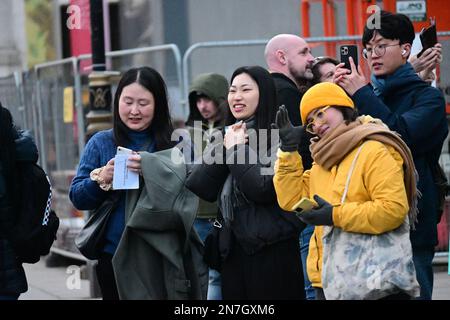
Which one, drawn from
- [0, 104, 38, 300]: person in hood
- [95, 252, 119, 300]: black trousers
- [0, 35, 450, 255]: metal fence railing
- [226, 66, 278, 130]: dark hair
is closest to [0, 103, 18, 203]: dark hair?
[0, 104, 38, 300]: person in hood

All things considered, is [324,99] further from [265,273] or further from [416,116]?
[265,273]

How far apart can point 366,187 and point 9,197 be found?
169 cm

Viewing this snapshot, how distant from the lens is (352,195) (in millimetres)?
5609

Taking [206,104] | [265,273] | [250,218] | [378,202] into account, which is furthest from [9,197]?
[206,104]

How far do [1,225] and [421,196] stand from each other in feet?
6.60

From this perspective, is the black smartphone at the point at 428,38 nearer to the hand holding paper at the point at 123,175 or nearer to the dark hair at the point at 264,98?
the dark hair at the point at 264,98

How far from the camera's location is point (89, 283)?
11000 mm

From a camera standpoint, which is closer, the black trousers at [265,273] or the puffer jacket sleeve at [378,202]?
the puffer jacket sleeve at [378,202]

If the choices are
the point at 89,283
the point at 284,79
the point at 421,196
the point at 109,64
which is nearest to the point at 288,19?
the point at 109,64

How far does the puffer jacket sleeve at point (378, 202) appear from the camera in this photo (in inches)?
216

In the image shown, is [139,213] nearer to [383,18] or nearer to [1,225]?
[1,225]

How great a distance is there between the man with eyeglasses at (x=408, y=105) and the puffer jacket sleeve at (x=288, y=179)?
1.71ft

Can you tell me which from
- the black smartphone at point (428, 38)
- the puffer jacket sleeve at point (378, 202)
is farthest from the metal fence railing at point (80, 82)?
the puffer jacket sleeve at point (378, 202)

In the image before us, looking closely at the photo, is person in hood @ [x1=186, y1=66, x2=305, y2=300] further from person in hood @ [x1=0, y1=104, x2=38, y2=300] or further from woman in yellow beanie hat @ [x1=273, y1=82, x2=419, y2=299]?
person in hood @ [x1=0, y1=104, x2=38, y2=300]
